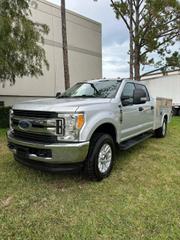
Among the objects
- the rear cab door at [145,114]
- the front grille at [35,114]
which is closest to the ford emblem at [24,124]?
the front grille at [35,114]

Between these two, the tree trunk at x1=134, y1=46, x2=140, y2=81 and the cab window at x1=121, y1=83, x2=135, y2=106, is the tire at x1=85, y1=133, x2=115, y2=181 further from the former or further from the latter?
the tree trunk at x1=134, y1=46, x2=140, y2=81

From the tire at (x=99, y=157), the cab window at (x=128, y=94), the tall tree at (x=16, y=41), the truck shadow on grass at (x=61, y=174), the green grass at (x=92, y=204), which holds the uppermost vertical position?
the tall tree at (x=16, y=41)

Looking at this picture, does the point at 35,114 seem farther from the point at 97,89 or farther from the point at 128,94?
the point at 128,94

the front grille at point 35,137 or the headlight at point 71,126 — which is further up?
the headlight at point 71,126

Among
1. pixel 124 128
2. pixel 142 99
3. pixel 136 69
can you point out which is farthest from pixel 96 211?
pixel 136 69

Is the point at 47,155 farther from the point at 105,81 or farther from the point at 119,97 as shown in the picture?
the point at 105,81

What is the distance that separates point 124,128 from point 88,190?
1674mm

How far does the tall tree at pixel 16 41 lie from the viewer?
744 cm

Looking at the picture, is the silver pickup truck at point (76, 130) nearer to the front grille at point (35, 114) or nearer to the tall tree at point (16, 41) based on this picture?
the front grille at point (35, 114)

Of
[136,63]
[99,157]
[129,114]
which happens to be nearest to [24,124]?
[99,157]

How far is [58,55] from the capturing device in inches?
684

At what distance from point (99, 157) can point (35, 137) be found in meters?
1.17

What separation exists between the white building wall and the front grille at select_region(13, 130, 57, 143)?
1087 centimetres

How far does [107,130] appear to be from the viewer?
14.0ft
